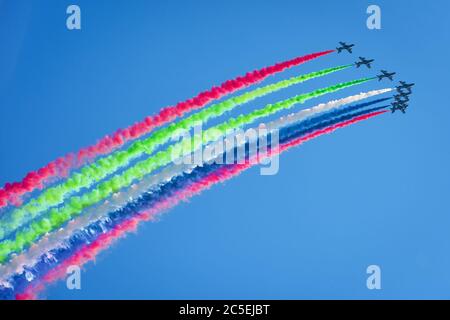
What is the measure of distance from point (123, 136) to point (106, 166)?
1.12 m

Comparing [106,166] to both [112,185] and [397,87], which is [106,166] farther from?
[397,87]

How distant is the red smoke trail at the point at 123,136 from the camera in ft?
58.3

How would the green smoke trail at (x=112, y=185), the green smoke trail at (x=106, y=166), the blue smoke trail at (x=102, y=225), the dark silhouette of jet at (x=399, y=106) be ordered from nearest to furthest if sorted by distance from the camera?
the blue smoke trail at (x=102, y=225) → the green smoke trail at (x=112, y=185) → the green smoke trail at (x=106, y=166) → the dark silhouette of jet at (x=399, y=106)

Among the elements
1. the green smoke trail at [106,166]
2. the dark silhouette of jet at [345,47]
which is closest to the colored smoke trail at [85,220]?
the green smoke trail at [106,166]

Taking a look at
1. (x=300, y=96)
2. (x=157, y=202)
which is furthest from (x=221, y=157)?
(x=300, y=96)

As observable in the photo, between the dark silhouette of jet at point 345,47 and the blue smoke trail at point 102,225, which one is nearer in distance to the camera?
the blue smoke trail at point 102,225

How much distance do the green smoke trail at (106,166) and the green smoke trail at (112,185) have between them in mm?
244

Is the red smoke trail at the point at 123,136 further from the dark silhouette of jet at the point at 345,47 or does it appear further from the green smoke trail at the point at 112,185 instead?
the dark silhouette of jet at the point at 345,47

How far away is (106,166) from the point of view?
18125mm

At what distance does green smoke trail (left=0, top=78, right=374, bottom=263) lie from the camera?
17.2 meters

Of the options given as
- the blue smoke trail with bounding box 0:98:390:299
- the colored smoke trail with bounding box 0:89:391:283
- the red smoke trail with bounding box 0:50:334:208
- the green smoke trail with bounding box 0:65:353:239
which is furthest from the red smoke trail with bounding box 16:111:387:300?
the red smoke trail with bounding box 0:50:334:208

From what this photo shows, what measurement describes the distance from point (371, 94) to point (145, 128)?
7785 mm

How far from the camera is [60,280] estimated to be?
17.1 m
